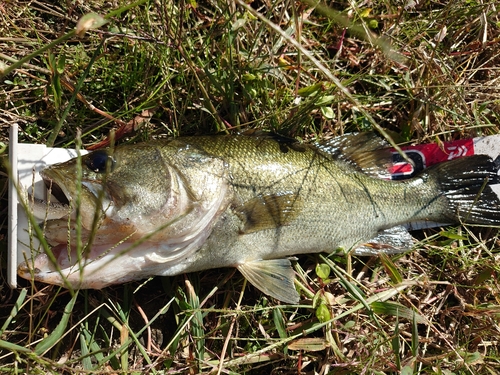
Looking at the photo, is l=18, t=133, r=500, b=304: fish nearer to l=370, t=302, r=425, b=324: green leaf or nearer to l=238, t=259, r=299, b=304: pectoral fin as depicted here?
l=238, t=259, r=299, b=304: pectoral fin

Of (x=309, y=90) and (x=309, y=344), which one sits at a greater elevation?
(x=309, y=90)

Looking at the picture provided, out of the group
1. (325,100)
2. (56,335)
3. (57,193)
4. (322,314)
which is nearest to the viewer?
(57,193)

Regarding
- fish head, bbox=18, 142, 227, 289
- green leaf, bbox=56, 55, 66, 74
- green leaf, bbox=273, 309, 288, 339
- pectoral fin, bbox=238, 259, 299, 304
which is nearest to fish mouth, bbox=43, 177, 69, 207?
fish head, bbox=18, 142, 227, 289

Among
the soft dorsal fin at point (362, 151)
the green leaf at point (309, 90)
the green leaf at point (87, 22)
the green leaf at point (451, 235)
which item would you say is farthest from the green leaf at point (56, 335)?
the green leaf at point (451, 235)

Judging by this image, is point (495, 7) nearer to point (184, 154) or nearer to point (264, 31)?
point (264, 31)

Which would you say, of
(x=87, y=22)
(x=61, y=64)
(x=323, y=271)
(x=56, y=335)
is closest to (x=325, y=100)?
(x=323, y=271)

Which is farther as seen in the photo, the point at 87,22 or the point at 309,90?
the point at 309,90

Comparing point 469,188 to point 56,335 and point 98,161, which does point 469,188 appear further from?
point 56,335
